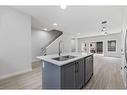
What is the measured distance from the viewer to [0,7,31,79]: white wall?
3.48 meters

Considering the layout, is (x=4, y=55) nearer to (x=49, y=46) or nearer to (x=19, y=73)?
(x=19, y=73)

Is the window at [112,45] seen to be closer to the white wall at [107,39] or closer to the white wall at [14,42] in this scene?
the white wall at [107,39]

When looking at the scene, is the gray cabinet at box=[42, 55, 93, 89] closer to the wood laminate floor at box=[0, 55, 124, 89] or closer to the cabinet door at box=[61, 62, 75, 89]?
the cabinet door at box=[61, 62, 75, 89]

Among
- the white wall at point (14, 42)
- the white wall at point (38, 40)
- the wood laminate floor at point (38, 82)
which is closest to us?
the wood laminate floor at point (38, 82)

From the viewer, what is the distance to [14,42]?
386 cm

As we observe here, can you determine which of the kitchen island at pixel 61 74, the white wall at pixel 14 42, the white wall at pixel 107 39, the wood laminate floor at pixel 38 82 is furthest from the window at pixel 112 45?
the kitchen island at pixel 61 74

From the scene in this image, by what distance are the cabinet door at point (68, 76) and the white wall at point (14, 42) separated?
266cm

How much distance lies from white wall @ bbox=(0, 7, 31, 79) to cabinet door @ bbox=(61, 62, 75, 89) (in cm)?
266

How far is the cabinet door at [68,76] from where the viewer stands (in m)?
1.91

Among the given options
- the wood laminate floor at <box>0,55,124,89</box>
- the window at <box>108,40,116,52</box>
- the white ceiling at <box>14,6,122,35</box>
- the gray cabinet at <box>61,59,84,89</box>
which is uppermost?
the white ceiling at <box>14,6,122,35</box>

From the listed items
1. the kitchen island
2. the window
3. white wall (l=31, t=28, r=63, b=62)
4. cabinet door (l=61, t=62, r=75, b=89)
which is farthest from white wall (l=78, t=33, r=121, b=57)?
cabinet door (l=61, t=62, r=75, b=89)

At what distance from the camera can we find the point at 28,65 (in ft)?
14.7
